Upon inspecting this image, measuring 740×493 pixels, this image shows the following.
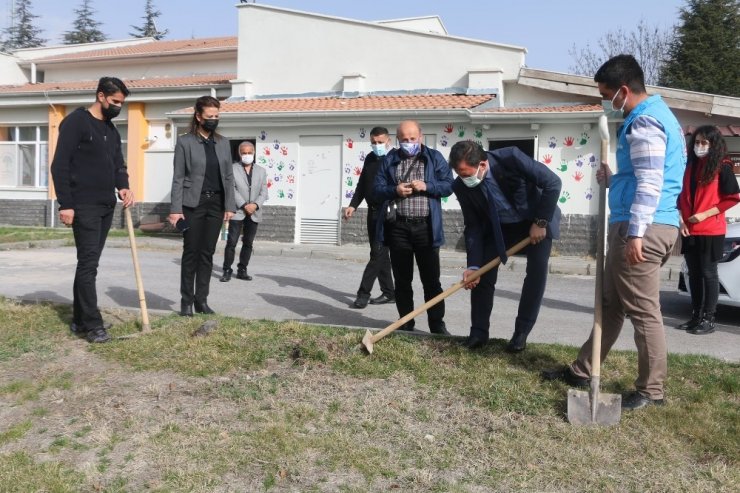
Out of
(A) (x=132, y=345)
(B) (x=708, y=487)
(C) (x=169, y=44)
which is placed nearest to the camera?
(B) (x=708, y=487)

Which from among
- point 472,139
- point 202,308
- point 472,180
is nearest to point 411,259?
point 472,180

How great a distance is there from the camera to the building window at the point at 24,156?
2178 centimetres

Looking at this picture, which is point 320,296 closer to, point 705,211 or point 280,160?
point 705,211

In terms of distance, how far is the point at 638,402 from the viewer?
405 centimetres

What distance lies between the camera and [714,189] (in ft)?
22.2

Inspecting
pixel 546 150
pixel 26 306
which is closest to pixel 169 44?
pixel 546 150

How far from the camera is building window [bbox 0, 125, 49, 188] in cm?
2178

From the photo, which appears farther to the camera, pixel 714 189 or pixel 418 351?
pixel 714 189

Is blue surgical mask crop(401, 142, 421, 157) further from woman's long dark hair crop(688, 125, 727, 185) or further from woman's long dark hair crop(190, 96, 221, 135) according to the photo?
woman's long dark hair crop(688, 125, 727, 185)

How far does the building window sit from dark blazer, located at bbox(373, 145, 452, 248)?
18808mm

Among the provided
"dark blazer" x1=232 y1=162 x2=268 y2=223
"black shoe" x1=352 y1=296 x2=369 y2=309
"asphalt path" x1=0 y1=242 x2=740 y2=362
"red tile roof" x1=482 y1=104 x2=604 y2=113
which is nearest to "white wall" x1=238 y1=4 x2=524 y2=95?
"red tile roof" x1=482 y1=104 x2=604 y2=113

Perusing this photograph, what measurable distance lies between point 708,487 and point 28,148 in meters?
22.8

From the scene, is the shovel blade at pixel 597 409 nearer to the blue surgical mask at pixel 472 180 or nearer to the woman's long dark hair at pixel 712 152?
the blue surgical mask at pixel 472 180

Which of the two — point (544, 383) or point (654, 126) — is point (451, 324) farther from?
point (654, 126)
